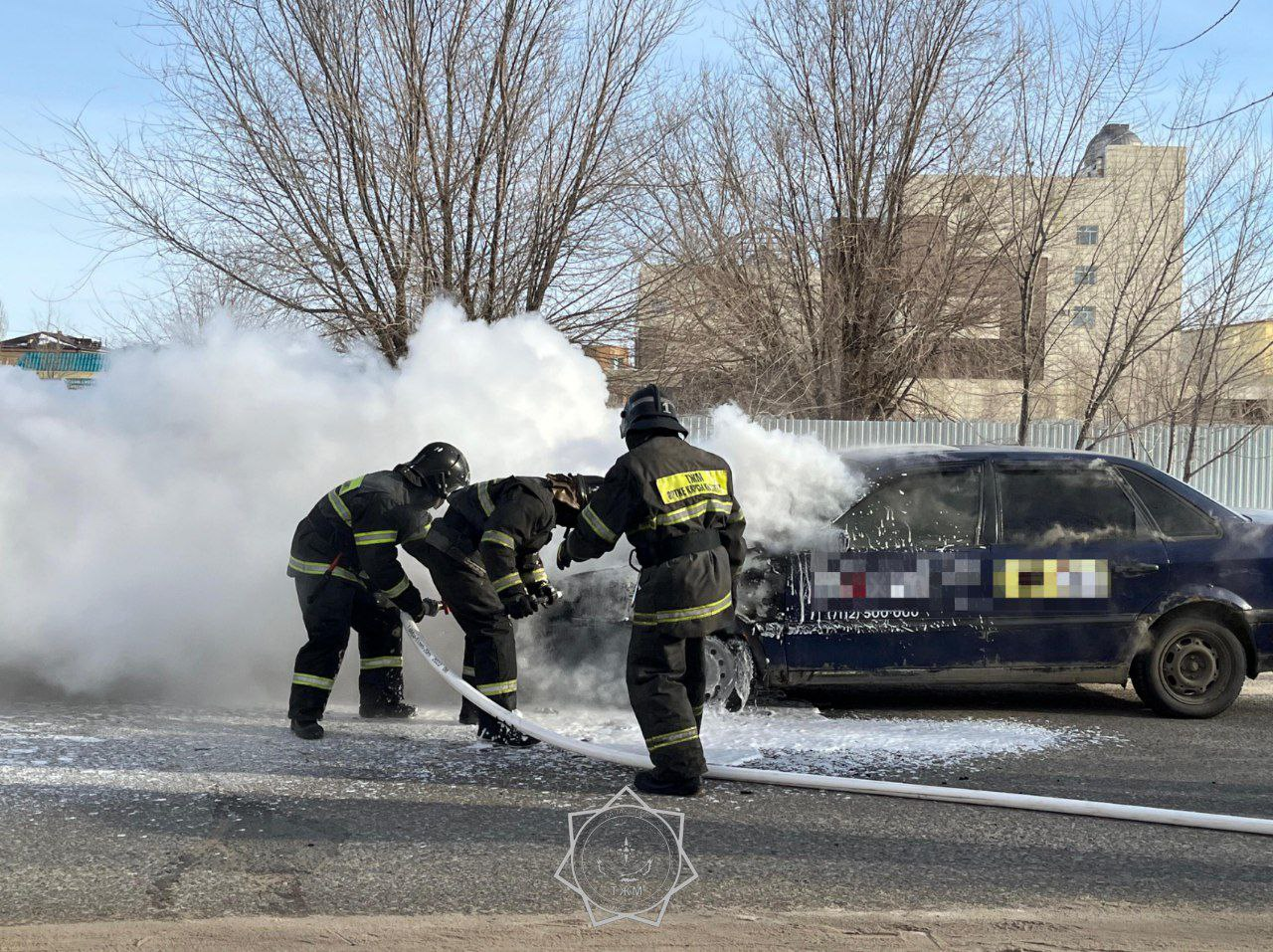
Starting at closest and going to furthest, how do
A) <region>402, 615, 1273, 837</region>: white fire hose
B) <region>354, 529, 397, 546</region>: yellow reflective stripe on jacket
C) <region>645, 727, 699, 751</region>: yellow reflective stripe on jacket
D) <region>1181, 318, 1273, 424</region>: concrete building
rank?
<region>402, 615, 1273, 837</region>: white fire hose < <region>645, 727, 699, 751</region>: yellow reflective stripe on jacket < <region>354, 529, 397, 546</region>: yellow reflective stripe on jacket < <region>1181, 318, 1273, 424</region>: concrete building

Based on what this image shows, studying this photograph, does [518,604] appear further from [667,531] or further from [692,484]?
[692,484]

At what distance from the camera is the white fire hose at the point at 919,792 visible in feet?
15.1

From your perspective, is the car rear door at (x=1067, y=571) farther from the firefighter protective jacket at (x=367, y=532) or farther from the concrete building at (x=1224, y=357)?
the concrete building at (x=1224, y=357)

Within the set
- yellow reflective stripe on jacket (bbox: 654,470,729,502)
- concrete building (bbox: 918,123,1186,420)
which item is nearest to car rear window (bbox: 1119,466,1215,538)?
yellow reflective stripe on jacket (bbox: 654,470,729,502)

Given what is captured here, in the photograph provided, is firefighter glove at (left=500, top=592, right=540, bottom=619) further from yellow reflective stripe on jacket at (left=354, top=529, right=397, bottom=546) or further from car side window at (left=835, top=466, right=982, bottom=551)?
car side window at (left=835, top=466, right=982, bottom=551)

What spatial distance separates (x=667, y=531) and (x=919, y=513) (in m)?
2.19

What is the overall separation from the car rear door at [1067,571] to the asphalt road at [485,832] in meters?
0.55

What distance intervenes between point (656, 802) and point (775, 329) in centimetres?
1303

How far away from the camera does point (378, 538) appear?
605 centimetres

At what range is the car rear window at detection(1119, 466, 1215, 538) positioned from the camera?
6777 mm

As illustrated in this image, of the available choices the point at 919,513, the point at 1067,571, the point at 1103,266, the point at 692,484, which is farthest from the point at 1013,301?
the point at 692,484

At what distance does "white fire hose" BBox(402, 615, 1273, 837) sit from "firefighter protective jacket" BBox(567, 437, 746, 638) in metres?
0.72

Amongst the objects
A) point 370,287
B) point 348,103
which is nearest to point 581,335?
point 370,287

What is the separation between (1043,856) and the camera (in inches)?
168
